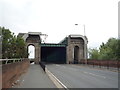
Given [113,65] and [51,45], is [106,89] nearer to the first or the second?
[113,65]

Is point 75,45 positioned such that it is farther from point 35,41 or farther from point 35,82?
point 35,82

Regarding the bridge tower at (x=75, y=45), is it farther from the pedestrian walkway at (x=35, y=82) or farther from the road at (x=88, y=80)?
the pedestrian walkway at (x=35, y=82)

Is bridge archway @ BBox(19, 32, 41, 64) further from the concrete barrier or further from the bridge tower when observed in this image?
the concrete barrier

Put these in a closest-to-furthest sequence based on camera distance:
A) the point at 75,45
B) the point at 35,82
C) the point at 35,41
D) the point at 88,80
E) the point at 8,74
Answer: the point at 8,74, the point at 35,82, the point at 88,80, the point at 35,41, the point at 75,45

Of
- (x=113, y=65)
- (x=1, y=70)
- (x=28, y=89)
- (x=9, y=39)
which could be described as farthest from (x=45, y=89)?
(x=113, y=65)

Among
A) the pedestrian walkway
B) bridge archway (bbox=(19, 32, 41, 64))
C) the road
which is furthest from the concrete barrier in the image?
bridge archway (bbox=(19, 32, 41, 64))

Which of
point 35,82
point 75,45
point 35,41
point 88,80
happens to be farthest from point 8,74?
point 75,45

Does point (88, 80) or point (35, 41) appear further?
point (35, 41)

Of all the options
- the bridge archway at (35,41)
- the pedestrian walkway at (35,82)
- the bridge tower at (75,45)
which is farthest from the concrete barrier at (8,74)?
the bridge tower at (75,45)

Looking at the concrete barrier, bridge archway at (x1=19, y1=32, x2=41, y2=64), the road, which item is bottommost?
the road

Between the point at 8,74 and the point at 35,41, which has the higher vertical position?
the point at 35,41

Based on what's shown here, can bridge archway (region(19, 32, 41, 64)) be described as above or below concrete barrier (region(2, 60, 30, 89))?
above

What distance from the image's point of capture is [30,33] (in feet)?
357

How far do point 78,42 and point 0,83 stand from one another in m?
102
